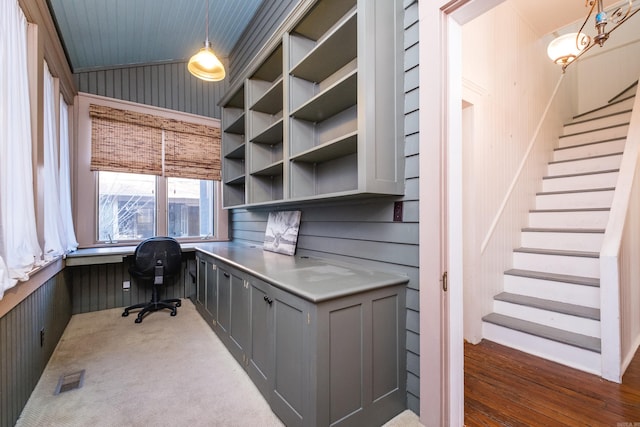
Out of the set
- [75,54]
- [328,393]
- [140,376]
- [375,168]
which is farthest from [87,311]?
[375,168]

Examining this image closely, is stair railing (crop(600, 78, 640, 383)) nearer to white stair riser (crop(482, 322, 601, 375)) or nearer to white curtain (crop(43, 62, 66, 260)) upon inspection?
white stair riser (crop(482, 322, 601, 375))

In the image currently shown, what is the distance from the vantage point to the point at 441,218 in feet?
Answer: 4.70

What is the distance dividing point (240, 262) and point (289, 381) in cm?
105

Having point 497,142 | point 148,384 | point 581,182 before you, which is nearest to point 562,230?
point 581,182

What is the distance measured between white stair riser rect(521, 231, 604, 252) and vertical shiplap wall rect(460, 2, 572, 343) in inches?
5.0

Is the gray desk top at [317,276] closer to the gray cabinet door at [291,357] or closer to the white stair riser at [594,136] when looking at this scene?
the gray cabinet door at [291,357]

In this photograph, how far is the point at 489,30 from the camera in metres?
2.61

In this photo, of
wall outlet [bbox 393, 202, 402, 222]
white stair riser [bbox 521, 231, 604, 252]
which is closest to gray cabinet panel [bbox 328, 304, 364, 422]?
wall outlet [bbox 393, 202, 402, 222]

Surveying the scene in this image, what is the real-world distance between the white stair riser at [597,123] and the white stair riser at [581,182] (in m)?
1.06

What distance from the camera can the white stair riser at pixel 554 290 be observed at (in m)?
2.29

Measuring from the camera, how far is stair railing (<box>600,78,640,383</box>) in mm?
1872

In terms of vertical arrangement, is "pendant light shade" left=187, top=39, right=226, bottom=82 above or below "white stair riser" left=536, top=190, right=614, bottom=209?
above

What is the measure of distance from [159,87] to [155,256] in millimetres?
2441

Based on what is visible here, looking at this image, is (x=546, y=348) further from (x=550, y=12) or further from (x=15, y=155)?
(x=15, y=155)
